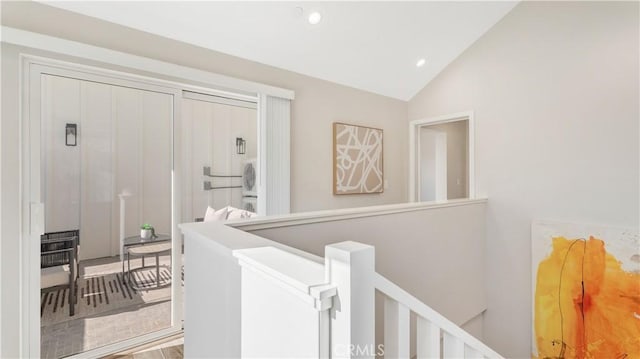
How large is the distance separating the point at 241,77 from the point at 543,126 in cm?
295

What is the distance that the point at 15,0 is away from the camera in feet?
6.41

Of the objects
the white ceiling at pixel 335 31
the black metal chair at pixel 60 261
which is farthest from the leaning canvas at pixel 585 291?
the black metal chair at pixel 60 261

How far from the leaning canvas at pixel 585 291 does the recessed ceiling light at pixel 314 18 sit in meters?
2.84

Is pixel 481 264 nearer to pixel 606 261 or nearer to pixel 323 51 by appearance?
pixel 606 261

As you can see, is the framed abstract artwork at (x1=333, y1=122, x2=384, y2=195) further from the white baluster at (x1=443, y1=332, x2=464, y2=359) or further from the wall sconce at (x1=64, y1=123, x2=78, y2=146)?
the white baluster at (x1=443, y1=332, x2=464, y2=359)

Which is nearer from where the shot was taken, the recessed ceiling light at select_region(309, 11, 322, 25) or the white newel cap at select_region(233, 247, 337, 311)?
the white newel cap at select_region(233, 247, 337, 311)

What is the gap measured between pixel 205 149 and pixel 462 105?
2913 mm

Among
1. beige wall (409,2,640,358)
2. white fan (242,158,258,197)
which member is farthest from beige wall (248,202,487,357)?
white fan (242,158,258,197)

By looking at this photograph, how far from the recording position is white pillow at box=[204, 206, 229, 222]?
2.96 metres

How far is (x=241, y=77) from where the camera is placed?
2922 mm

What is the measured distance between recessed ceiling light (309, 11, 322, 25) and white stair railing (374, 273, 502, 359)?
2560mm

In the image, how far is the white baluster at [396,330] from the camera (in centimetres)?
82
